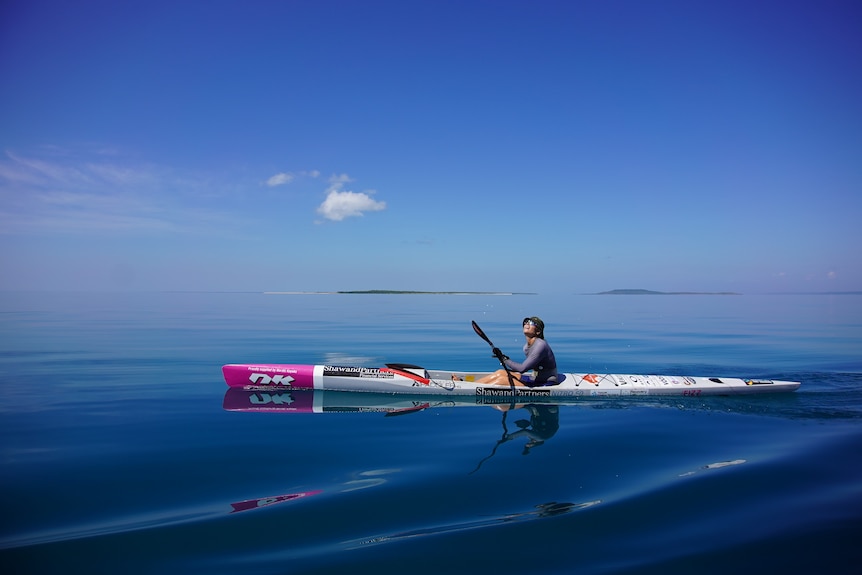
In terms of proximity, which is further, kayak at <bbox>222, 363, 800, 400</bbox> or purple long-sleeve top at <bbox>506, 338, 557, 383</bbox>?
kayak at <bbox>222, 363, 800, 400</bbox>

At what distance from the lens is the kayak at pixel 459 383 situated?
1188 centimetres

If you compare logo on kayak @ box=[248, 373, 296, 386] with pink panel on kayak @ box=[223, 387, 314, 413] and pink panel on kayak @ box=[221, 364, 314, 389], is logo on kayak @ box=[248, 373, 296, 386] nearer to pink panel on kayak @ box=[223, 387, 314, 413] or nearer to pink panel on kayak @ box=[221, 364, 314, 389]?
pink panel on kayak @ box=[221, 364, 314, 389]

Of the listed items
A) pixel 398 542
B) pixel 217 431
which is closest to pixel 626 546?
pixel 398 542

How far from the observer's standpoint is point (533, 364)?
457 inches

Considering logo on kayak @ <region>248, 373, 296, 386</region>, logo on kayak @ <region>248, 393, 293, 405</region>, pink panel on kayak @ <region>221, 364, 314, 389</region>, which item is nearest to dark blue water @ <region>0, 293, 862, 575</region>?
pink panel on kayak @ <region>221, 364, 314, 389</region>

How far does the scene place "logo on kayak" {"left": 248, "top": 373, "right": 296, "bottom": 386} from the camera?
12.7 metres

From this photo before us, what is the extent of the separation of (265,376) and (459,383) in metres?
4.72

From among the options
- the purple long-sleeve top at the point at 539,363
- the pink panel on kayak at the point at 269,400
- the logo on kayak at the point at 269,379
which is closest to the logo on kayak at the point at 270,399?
the pink panel on kayak at the point at 269,400

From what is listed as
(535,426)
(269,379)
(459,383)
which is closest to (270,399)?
(269,379)

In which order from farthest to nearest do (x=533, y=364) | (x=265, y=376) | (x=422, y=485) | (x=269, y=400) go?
(x=265, y=376), (x=269, y=400), (x=533, y=364), (x=422, y=485)

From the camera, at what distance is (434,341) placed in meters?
23.6

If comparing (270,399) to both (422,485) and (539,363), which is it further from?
(422,485)

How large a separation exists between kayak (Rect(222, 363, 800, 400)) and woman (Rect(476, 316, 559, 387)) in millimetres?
221

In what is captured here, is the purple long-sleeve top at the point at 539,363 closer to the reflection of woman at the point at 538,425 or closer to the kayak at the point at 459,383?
the kayak at the point at 459,383
